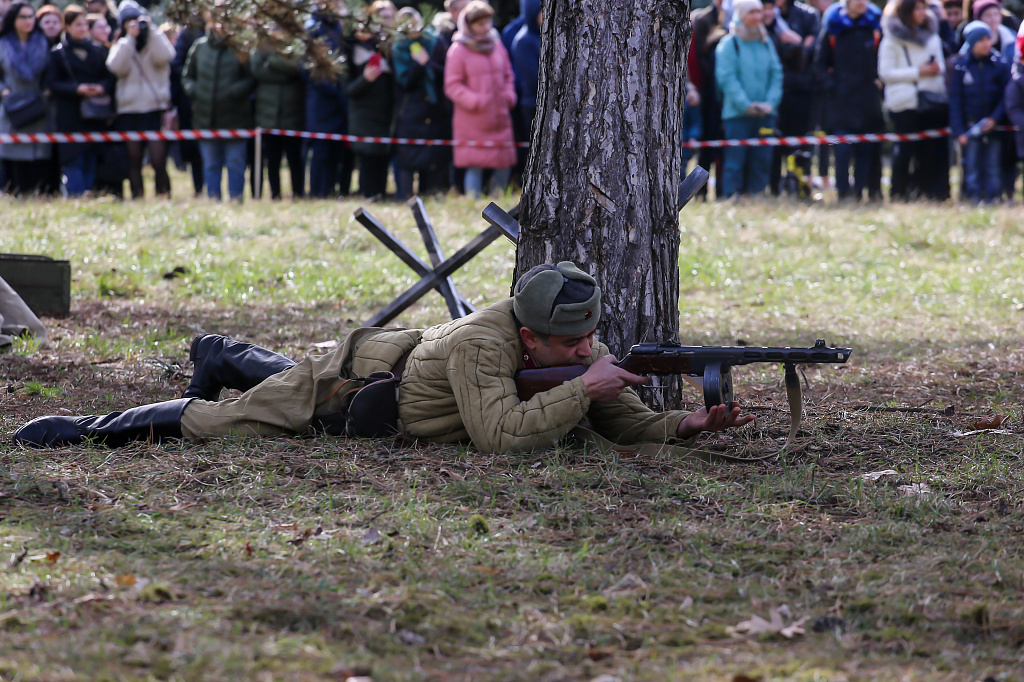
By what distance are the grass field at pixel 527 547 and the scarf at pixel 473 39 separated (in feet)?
23.0

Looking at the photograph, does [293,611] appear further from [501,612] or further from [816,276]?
[816,276]

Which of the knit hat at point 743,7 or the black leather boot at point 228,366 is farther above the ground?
the knit hat at point 743,7

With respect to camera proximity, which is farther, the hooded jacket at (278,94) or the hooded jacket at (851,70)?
the hooded jacket at (851,70)

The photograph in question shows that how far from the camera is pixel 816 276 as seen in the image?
11531 millimetres

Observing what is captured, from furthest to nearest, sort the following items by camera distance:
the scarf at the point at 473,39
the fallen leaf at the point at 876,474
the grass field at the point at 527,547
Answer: the scarf at the point at 473,39 < the fallen leaf at the point at 876,474 < the grass field at the point at 527,547

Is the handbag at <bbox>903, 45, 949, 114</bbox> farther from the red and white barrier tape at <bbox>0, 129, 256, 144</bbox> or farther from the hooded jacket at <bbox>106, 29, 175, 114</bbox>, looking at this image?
the hooded jacket at <bbox>106, 29, 175, 114</bbox>

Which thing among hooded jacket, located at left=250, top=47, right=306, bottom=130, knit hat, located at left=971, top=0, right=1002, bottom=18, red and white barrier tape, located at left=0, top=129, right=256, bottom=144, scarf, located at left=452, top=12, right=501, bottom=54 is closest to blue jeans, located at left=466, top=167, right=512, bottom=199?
scarf, located at left=452, top=12, right=501, bottom=54

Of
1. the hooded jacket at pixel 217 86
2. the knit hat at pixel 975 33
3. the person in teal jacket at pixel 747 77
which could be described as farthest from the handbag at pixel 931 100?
the hooded jacket at pixel 217 86

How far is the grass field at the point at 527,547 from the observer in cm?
318

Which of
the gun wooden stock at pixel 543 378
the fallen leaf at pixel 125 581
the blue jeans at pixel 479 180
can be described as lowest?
the fallen leaf at pixel 125 581

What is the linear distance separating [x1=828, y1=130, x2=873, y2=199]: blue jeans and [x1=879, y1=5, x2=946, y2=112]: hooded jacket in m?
0.81

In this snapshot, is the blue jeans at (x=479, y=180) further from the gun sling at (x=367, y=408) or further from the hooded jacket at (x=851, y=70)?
the gun sling at (x=367, y=408)

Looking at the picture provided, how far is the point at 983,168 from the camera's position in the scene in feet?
47.9

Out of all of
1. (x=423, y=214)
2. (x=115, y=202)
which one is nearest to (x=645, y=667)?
(x=423, y=214)
